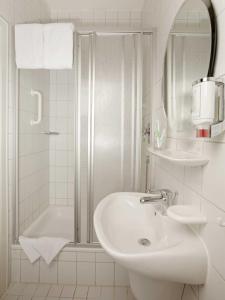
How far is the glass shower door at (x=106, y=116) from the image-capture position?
190cm

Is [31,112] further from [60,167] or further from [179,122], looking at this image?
[179,122]

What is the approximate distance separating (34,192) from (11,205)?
1.74 ft

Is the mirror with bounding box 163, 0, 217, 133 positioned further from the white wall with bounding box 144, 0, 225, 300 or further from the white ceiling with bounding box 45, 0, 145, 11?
the white ceiling with bounding box 45, 0, 145, 11

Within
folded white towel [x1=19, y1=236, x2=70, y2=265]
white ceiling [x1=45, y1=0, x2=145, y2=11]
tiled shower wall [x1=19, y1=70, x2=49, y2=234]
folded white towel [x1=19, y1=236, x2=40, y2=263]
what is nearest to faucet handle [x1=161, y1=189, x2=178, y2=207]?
folded white towel [x1=19, y1=236, x2=70, y2=265]

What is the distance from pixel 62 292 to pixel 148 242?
41.4 inches

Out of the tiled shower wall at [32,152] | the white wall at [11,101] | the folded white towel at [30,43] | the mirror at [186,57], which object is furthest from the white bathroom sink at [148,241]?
the folded white towel at [30,43]

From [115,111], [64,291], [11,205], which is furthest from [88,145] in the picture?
[64,291]

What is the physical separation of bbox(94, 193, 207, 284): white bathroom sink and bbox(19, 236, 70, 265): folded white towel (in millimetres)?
721

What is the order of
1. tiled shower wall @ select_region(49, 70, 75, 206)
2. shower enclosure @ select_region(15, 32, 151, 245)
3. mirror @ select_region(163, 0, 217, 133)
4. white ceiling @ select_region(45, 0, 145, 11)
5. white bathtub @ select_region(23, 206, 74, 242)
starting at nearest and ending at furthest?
mirror @ select_region(163, 0, 217, 133) < shower enclosure @ select_region(15, 32, 151, 245) < white bathtub @ select_region(23, 206, 74, 242) < white ceiling @ select_region(45, 0, 145, 11) < tiled shower wall @ select_region(49, 70, 75, 206)

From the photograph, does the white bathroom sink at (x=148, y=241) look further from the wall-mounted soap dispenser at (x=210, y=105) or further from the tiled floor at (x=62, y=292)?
the tiled floor at (x=62, y=292)

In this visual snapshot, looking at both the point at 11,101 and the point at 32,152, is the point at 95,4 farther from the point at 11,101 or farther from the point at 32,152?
the point at 32,152

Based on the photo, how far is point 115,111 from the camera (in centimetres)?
193

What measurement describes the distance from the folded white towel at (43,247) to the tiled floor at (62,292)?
0.69 feet

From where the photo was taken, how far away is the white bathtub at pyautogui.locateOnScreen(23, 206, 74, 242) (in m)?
2.42
